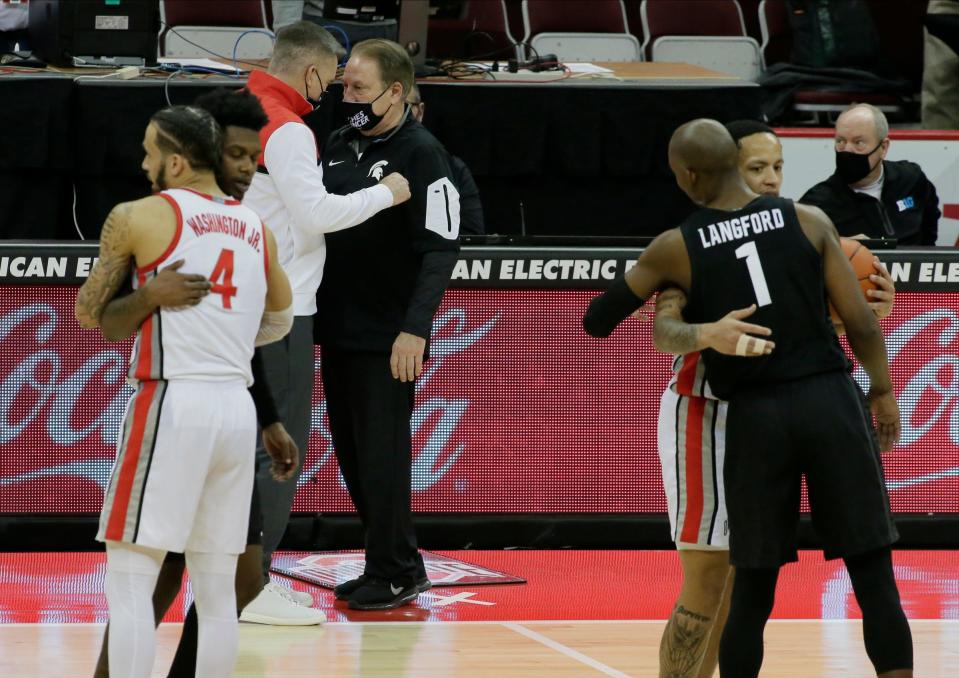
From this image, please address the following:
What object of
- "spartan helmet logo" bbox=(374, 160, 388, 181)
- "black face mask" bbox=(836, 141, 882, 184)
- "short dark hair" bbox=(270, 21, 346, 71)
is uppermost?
"short dark hair" bbox=(270, 21, 346, 71)

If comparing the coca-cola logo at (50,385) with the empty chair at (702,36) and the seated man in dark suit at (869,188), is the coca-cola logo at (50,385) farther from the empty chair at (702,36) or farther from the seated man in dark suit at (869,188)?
the empty chair at (702,36)

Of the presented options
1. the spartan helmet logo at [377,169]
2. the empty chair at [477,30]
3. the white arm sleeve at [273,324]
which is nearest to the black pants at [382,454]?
the spartan helmet logo at [377,169]

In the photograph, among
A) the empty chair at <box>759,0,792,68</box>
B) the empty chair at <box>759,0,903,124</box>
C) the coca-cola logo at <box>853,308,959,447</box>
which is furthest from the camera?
the empty chair at <box>759,0,792,68</box>

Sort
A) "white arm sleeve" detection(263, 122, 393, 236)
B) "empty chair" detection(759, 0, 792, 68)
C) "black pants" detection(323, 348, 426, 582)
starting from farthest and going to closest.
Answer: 1. "empty chair" detection(759, 0, 792, 68)
2. "black pants" detection(323, 348, 426, 582)
3. "white arm sleeve" detection(263, 122, 393, 236)

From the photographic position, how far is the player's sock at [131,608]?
3555mm

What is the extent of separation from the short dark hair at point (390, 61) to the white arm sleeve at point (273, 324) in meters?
1.76

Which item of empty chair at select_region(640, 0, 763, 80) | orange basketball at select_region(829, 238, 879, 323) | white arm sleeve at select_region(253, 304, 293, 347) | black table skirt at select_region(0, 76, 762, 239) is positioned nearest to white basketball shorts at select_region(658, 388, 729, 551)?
orange basketball at select_region(829, 238, 879, 323)

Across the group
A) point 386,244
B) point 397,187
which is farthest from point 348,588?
point 397,187

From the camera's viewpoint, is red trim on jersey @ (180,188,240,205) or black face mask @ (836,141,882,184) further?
black face mask @ (836,141,882,184)

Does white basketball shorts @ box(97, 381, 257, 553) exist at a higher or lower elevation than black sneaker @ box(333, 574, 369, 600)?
higher

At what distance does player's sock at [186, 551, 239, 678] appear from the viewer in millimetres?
3662

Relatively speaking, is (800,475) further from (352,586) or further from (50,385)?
(50,385)

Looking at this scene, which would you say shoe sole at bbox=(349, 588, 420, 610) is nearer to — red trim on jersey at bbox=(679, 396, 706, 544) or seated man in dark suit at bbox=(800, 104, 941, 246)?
red trim on jersey at bbox=(679, 396, 706, 544)

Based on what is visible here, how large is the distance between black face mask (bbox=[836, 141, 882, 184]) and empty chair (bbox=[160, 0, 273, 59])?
3531mm
